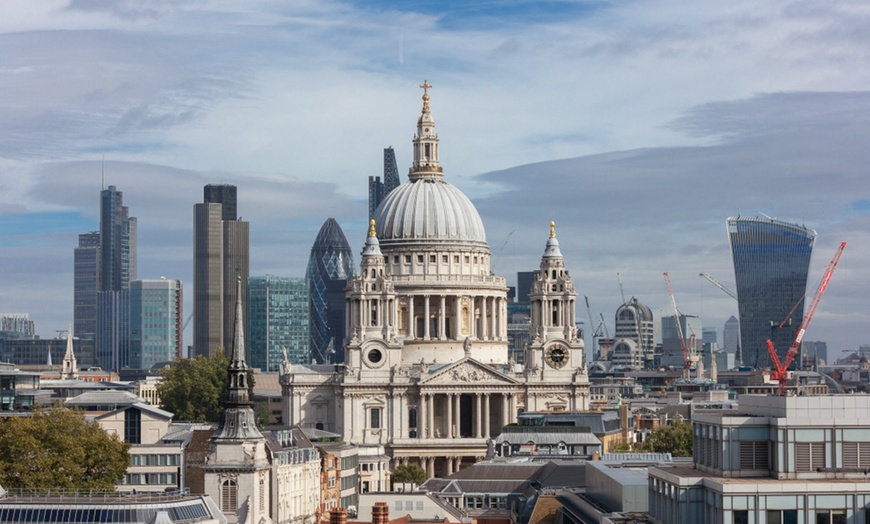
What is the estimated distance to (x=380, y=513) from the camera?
13125cm

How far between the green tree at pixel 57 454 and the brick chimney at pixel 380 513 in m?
23.5

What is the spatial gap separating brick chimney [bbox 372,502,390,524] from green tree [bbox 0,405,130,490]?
23510 mm

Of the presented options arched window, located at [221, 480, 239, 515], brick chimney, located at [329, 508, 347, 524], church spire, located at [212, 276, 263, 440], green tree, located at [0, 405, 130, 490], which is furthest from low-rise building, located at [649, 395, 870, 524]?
green tree, located at [0, 405, 130, 490]

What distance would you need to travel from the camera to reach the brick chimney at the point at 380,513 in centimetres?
13050

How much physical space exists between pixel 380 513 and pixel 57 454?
105 ft

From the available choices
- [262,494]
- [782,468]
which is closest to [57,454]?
[262,494]

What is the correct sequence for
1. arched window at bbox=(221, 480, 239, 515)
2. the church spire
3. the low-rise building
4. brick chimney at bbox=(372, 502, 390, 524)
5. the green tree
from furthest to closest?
the church spire
the green tree
arched window at bbox=(221, 480, 239, 515)
brick chimney at bbox=(372, 502, 390, 524)
the low-rise building

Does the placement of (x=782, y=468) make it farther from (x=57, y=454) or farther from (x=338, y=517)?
(x=57, y=454)

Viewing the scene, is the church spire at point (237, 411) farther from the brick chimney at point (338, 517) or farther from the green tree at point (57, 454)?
the brick chimney at point (338, 517)

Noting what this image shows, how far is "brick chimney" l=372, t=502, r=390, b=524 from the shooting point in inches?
5138

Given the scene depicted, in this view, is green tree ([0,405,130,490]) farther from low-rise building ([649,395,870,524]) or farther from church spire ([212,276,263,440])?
low-rise building ([649,395,870,524])

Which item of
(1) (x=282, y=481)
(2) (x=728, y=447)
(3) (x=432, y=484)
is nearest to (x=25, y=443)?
(1) (x=282, y=481)

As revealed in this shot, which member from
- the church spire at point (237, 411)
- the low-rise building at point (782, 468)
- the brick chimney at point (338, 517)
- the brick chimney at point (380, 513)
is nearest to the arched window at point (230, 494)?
the church spire at point (237, 411)

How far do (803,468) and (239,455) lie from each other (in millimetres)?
67741
